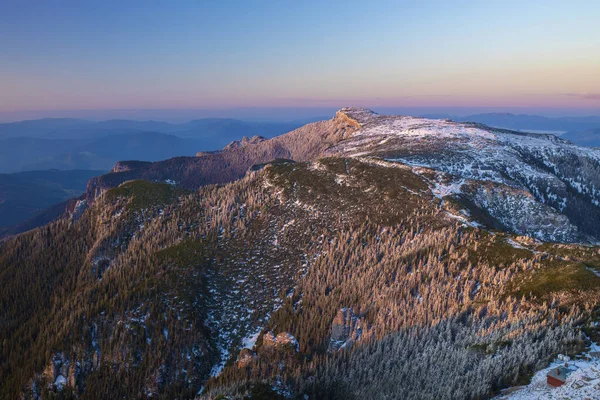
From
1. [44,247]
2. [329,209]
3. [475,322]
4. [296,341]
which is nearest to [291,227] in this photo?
[329,209]

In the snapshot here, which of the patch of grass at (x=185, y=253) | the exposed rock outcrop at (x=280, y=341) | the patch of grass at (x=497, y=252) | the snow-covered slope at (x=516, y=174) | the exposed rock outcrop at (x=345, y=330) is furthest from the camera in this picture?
the snow-covered slope at (x=516, y=174)

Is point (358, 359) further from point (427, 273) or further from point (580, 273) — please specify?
point (580, 273)

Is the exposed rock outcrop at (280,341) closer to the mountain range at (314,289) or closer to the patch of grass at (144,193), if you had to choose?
the mountain range at (314,289)

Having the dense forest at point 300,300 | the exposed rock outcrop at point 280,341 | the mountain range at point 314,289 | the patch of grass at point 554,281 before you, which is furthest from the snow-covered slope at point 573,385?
the exposed rock outcrop at point 280,341

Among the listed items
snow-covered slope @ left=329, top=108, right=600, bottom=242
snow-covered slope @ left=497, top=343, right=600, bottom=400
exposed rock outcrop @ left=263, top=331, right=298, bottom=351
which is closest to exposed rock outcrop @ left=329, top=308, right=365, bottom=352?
exposed rock outcrop @ left=263, top=331, right=298, bottom=351

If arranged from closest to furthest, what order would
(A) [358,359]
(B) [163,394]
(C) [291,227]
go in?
(A) [358,359] → (B) [163,394] → (C) [291,227]
